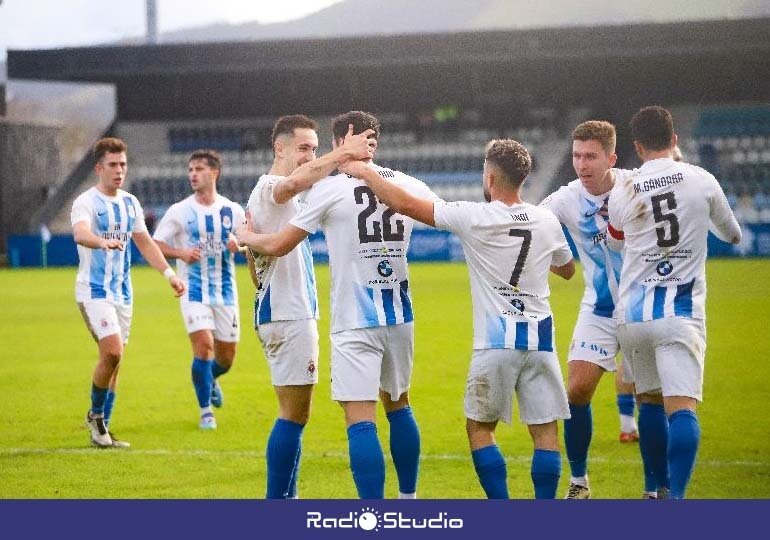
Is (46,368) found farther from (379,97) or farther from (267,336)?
(379,97)

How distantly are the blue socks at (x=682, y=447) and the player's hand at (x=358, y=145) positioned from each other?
1.93m

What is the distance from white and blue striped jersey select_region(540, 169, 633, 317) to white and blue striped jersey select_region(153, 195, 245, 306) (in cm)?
377

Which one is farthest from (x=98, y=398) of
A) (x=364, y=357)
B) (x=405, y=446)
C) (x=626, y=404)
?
(x=626, y=404)

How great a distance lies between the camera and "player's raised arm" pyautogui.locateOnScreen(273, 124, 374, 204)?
5.22 m

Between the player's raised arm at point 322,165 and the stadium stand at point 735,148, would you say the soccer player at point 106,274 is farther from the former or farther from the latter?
the stadium stand at point 735,148

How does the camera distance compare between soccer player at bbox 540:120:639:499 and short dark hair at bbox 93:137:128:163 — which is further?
short dark hair at bbox 93:137:128:163

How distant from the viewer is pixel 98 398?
27.0 ft

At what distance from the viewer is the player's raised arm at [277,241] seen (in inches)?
211

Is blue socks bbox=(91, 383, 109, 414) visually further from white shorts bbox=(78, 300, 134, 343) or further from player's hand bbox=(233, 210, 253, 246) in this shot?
player's hand bbox=(233, 210, 253, 246)


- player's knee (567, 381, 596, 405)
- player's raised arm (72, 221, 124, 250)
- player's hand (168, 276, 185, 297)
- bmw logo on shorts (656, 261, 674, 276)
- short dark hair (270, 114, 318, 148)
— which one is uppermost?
short dark hair (270, 114, 318, 148)

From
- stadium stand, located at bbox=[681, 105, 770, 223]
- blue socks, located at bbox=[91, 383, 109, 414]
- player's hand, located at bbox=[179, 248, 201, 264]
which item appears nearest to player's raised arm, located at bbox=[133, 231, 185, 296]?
player's hand, located at bbox=[179, 248, 201, 264]

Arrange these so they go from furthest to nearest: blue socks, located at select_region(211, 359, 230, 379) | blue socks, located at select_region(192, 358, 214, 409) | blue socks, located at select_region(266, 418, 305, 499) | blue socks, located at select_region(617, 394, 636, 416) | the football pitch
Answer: blue socks, located at select_region(211, 359, 230, 379) → blue socks, located at select_region(192, 358, 214, 409) → blue socks, located at select_region(617, 394, 636, 416) → the football pitch → blue socks, located at select_region(266, 418, 305, 499)

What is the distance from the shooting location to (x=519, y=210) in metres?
5.20

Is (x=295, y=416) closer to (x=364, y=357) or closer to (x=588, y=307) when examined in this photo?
(x=364, y=357)
